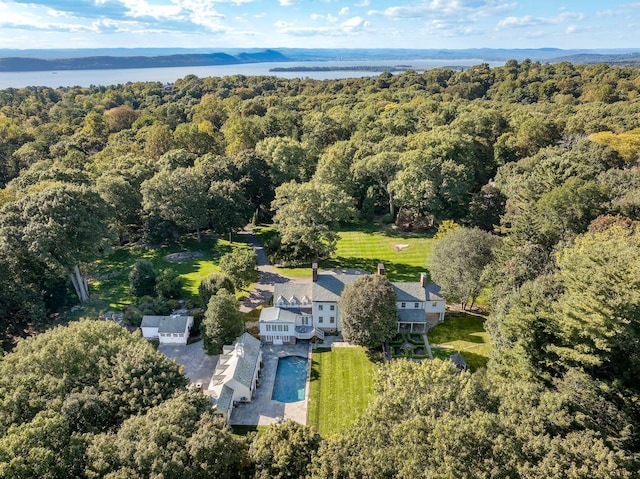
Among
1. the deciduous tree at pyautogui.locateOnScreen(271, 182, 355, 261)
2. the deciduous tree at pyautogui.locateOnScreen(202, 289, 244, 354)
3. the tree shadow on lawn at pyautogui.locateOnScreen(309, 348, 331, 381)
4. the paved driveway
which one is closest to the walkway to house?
the deciduous tree at pyautogui.locateOnScreen(271, 182, 355, 261)

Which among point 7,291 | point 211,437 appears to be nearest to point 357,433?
point 211,437

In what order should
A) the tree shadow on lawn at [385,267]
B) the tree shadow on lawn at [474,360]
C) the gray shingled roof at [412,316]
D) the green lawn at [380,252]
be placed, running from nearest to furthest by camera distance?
the tree shadow on lawn at [474,360]
the gray shingled roof at [412,316]
the tree shadow on lawn at [385,267]
the green lawn at [380,252]

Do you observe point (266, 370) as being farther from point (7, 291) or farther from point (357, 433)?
Result: point (7, 291)

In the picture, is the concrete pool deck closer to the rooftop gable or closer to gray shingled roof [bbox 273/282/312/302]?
the rooftop gable

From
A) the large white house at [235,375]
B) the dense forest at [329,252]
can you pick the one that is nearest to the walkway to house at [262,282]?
the dense forest at [329,252]

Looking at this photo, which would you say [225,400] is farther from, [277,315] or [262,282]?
[262,282]

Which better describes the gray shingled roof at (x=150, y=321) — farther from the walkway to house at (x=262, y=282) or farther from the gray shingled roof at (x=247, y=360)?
the gray shingled roof at (x=247, y=360)
